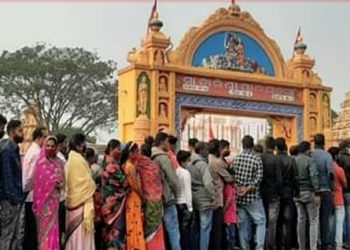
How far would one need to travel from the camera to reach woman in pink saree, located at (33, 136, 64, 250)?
5773 millimetres

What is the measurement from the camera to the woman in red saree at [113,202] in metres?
6.08

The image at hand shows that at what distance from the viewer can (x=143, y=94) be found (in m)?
15.1

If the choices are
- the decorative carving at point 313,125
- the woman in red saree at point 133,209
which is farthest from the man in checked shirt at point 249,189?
the decorative carving at point 313,125

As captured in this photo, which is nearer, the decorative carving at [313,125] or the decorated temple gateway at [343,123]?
the decorative carving at [313,125]

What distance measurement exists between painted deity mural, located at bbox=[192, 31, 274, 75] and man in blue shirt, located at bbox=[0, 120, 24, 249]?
10.7 meters

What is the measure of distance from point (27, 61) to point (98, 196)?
75.1 feet

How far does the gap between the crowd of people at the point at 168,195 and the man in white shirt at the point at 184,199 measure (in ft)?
0.04

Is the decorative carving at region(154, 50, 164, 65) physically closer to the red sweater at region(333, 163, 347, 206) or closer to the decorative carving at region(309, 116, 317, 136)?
the decorative carving at region(309, 116, 317, 136)

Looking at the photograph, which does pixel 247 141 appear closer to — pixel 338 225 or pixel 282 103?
pixel 338 225

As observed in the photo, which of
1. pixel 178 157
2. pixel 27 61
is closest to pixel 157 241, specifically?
pixel 178 157

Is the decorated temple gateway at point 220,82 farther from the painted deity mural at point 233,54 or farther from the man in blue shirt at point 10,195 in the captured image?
the man in blue shirt at point 10,195

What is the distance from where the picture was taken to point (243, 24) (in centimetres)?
1667

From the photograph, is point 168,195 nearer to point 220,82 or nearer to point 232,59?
point 220,82

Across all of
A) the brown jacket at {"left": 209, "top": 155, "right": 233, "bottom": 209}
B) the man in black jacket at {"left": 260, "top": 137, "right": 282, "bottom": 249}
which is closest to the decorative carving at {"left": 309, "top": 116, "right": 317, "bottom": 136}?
the man in black jacket at {"left": 260, "top": 137, "right": 282, "bottom": 249}
